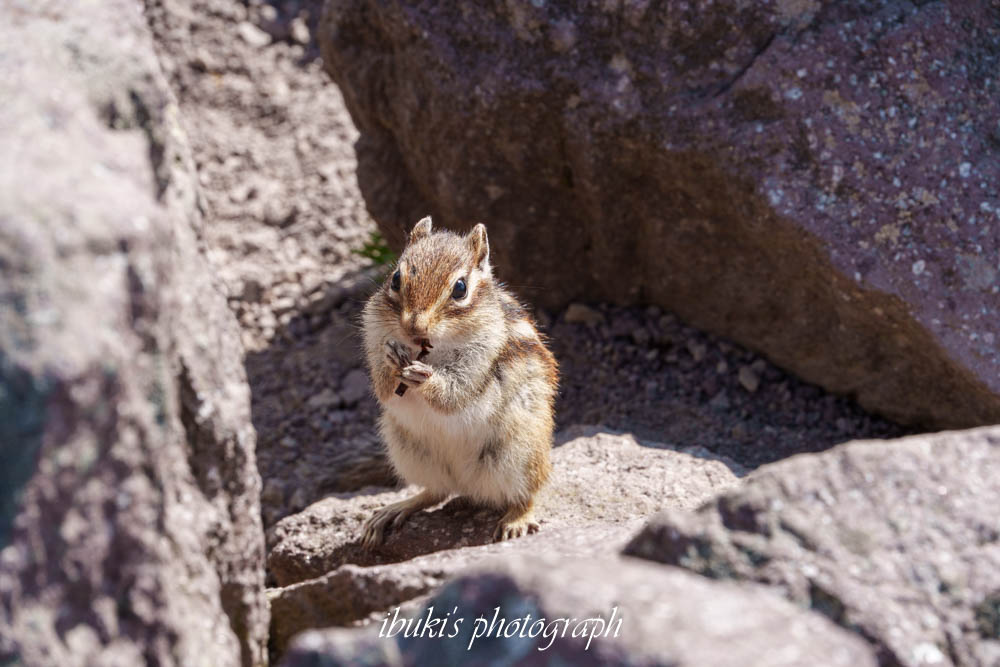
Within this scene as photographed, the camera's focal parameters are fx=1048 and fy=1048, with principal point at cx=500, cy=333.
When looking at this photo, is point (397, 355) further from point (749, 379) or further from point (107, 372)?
point (749, 379)

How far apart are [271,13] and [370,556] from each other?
534 cm

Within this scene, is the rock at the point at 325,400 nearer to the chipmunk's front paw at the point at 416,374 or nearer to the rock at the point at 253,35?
the chipmunk's front paw at the point at 416,374

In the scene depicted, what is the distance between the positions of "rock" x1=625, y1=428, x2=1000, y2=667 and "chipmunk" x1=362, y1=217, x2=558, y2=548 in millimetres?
1702

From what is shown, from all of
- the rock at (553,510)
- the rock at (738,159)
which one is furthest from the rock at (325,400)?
the rock at (738,159)

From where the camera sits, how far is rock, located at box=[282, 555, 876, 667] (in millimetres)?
2137

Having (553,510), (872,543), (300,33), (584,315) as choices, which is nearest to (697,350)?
(584,315)

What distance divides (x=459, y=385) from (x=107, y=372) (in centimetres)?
222

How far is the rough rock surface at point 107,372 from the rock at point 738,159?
2.78 metres

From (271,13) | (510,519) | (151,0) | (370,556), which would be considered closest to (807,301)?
(510,519)

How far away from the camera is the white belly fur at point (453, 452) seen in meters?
4.47

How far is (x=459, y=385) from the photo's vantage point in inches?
174

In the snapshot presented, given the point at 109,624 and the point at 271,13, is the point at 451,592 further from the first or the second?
the point at 271,13

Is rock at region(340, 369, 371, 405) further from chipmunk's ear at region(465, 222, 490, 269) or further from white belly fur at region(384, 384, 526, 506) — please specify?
chipmunk's ear at region(465, 222, 490, 269)

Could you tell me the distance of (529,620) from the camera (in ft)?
7.36
